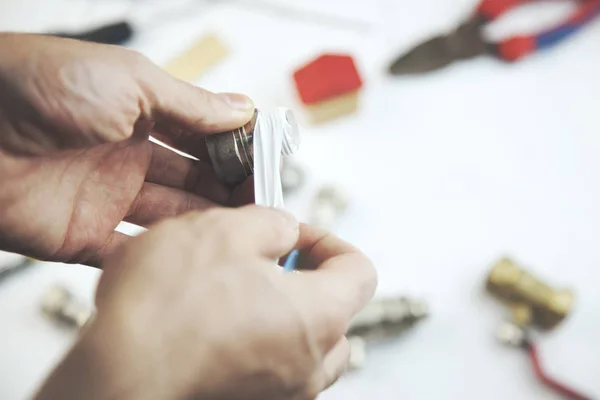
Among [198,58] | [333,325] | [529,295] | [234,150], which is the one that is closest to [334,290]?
[333,325]

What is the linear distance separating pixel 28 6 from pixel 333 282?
787 millimetres

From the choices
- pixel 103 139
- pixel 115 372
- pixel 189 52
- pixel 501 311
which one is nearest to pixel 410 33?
pixel 189 52

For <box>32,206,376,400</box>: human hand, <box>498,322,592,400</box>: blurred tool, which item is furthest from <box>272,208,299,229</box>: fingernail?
<box>498,322,592,400</box>: blurred tool

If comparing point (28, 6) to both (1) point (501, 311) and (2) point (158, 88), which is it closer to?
(2) point (158, 88)

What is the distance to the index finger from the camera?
1.45ft

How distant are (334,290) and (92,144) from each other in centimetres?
27

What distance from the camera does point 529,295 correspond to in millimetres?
674

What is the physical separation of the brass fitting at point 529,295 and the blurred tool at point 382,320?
0.09 metres

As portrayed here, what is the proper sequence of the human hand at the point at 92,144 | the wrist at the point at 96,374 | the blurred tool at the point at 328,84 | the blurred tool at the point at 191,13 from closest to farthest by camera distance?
the wrist at the point at 96,374 → the human hand at the point at 92,144 → the blurred tool at the point at 328,84 → the blurred tool at the point at 191,13

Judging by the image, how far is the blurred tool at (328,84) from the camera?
2.62 ft

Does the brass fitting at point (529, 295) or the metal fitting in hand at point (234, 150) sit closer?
the metal fitting in hand at point (234, 150)

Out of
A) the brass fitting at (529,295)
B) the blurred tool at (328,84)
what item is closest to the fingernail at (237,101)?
the blurred tool at (328,84)

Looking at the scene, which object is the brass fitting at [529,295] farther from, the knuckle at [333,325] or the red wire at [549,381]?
the knuckle at [333,325]

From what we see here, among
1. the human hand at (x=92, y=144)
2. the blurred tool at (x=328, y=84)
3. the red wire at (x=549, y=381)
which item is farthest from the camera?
the blurred tool at (x=328, y=84)
